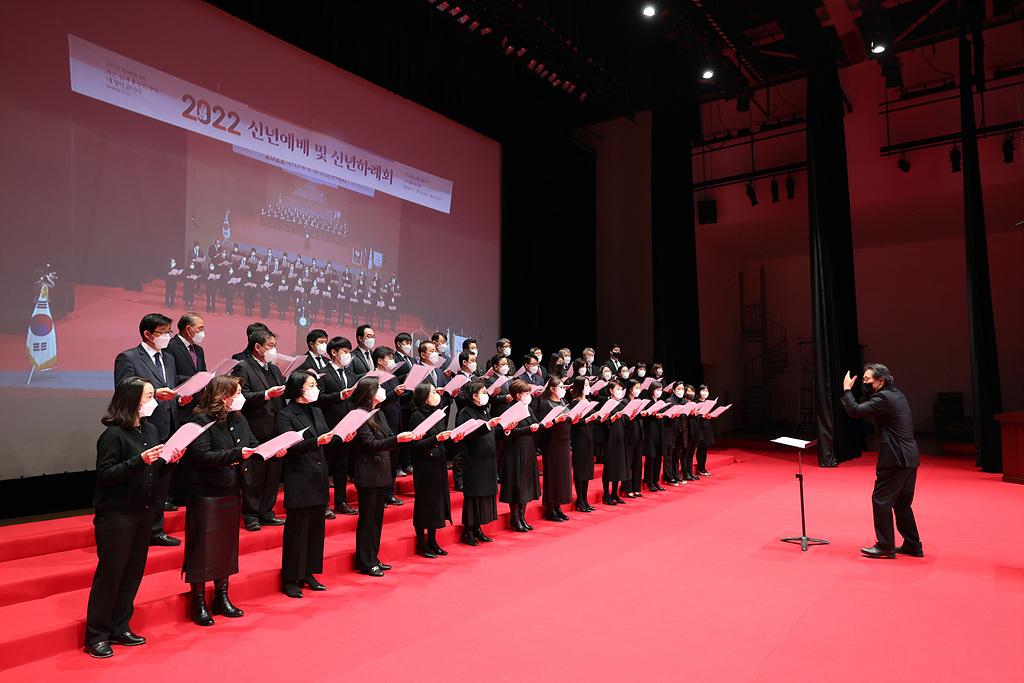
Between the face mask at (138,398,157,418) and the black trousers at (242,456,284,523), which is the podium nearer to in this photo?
the black trousers at (242,456,284,523)

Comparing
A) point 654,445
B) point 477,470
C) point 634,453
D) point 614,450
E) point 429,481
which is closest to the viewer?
point 429,481

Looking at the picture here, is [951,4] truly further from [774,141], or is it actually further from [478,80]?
[478,80]

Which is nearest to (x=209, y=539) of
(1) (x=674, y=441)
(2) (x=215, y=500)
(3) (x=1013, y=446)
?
(2) (x=215, y=500)

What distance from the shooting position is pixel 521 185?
10109 mm

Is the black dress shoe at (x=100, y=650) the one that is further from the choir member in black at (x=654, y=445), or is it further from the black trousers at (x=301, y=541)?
the choir member in black at (x=654, y=445)

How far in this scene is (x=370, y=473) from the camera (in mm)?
3895

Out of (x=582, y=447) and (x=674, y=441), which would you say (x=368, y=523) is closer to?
(x=582, y=447)

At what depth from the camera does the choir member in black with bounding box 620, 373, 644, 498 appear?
6.63 meters

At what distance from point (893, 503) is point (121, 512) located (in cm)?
453

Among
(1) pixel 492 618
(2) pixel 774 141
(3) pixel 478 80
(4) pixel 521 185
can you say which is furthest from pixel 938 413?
(1) pixel 492 618

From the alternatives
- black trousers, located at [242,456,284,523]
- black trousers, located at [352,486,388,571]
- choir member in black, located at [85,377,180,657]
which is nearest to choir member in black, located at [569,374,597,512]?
black trousers, located at [352,486,388,571]

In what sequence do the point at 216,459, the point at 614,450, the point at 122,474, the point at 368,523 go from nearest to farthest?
the point at 122,474 → the point at 216,459 → the point at 368,523 → the point at 614,450

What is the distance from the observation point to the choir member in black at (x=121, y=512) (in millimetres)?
2754

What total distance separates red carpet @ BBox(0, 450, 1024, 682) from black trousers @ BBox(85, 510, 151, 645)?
0.12 meters
